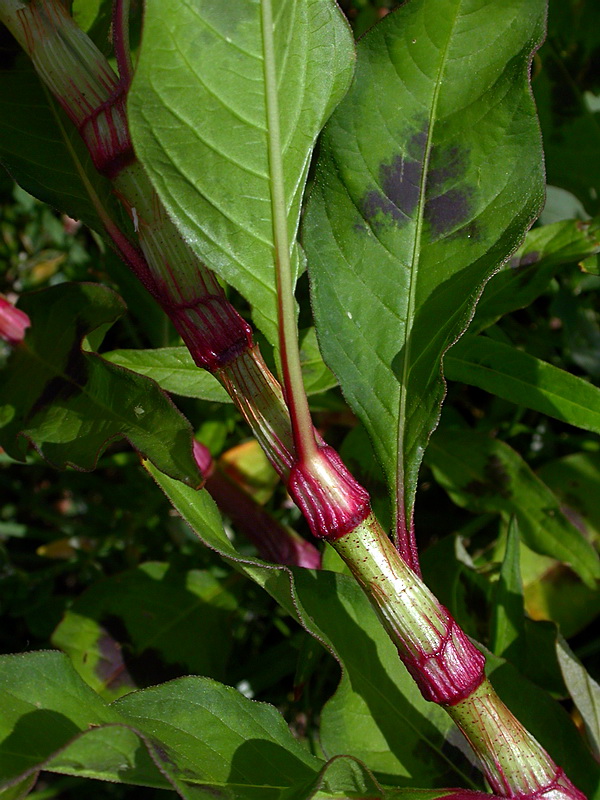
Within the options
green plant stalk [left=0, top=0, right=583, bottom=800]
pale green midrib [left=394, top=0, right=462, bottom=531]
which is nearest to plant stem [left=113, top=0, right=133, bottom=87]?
green plant stalk [left=0, top=0, right=583, bottom=800]

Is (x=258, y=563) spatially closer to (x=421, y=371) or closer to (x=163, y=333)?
(x=421, y=371)

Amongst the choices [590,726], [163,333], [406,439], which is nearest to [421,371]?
[406,439]

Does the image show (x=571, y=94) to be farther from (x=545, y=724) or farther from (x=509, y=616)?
(x=545, y=724)

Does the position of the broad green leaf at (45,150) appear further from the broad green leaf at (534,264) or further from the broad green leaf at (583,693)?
the broad green leaf at (583,693)

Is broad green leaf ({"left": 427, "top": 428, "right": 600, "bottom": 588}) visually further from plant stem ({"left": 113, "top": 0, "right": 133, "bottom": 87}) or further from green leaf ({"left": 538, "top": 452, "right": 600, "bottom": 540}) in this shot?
plant stem ({"left": 113, "top": 0, "right": 133, "bottom": 87})

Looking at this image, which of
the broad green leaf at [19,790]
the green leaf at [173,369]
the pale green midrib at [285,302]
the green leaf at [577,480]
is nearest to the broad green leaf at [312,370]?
the green leaf at [173,369]

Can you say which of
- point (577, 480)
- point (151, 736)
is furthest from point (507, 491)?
point (151, 736)
